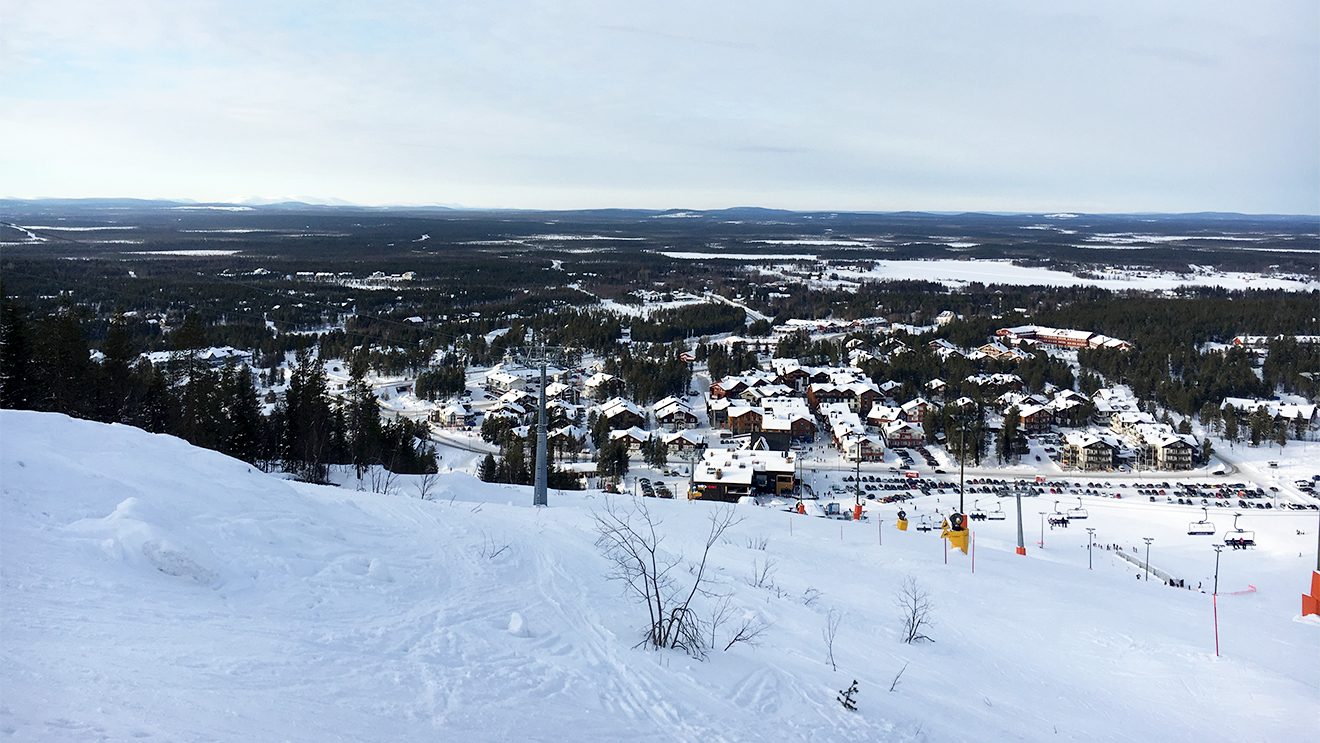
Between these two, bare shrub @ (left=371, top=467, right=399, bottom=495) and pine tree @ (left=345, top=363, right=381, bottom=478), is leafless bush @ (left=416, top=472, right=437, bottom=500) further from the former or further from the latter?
pine tree @ (left=345, top=363, right=381, bottom=478)

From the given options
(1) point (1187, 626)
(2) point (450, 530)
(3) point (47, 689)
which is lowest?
(1) point (1187, 626)

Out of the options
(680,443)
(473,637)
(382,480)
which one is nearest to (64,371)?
(382,480)

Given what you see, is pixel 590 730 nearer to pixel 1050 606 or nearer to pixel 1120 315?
pixel 1050 606

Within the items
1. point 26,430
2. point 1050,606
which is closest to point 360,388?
point 26,430

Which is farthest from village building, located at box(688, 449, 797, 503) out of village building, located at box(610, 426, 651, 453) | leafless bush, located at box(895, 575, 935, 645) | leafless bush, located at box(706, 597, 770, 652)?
leafless bush, located at box(706, 597, 770, 652)

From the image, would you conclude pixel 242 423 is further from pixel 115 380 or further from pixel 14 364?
pixel 14 364

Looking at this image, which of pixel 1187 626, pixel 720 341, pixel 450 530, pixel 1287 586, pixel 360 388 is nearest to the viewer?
pixel 450 530
